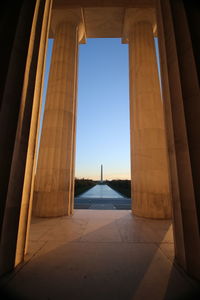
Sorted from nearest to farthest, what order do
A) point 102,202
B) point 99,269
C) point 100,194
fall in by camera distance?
1. point 99,269
2. point 102,202
3. point 100,194

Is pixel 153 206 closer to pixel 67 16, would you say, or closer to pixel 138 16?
pixel 138 16

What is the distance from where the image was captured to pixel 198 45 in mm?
3990

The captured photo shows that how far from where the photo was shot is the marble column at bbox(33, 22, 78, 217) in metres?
8.43

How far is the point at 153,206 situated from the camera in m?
8.16

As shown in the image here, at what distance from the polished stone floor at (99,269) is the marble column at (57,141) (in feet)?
9.74

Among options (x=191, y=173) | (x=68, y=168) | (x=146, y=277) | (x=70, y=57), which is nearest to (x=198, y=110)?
(x=191, y=173)

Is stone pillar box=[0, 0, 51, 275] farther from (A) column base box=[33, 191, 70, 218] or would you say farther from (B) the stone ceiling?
(B) the stone ceiling

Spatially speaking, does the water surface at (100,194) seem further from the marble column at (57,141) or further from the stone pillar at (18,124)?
the stone pillar at (18,124)

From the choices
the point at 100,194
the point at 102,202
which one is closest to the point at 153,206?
the point at 102,202

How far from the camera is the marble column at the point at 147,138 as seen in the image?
27.3 ft

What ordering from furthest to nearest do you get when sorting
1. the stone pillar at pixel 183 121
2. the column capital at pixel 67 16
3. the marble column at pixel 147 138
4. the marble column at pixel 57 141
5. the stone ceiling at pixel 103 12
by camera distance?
the column capital at pixel 67 16
the stone ceiling at pixel 103 12
the marble column at pixel 57 141
the marble column at pixel 147 138
the stone pillar at pixel 183 121

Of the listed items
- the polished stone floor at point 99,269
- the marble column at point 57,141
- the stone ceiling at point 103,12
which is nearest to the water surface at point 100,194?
the marble column at point 57,141

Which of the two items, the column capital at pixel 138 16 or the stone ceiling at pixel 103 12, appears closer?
the stone ceiling at pixel 103 12

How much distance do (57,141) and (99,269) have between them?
7.34 metres
